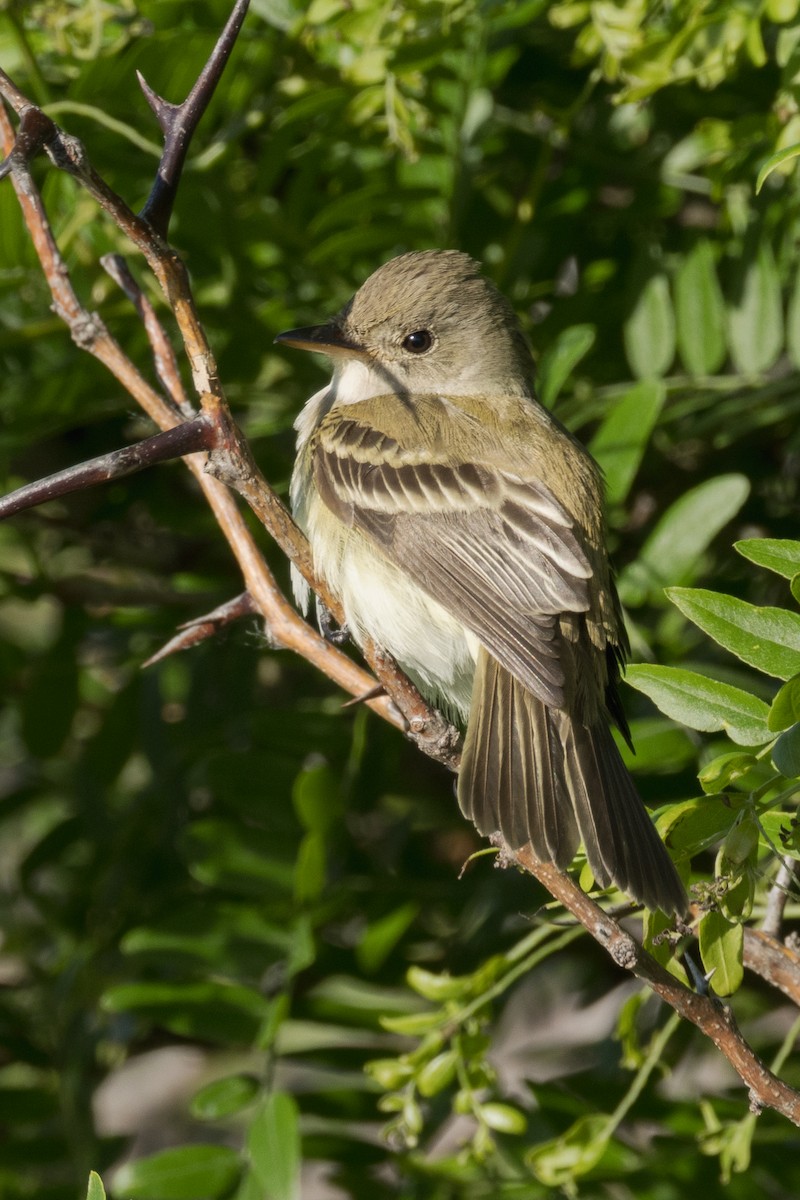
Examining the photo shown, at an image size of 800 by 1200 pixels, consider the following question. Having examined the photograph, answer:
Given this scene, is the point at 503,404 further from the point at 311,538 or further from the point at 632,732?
the point at 632,732

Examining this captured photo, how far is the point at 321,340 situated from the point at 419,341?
1.89 feet

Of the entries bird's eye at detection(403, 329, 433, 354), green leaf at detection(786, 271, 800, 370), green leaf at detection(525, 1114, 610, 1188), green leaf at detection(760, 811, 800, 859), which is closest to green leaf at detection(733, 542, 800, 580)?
green leaf at detection(760, 811, 800, 859)

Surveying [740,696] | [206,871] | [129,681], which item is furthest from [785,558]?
[129,681]

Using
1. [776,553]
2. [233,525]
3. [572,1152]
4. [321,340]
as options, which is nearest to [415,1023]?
[572,1152]

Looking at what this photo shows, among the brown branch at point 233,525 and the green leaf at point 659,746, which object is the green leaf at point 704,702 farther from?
the green leaf at point 659,746

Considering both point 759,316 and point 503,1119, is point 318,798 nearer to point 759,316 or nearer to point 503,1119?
point 503,1119

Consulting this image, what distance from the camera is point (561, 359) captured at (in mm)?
3354

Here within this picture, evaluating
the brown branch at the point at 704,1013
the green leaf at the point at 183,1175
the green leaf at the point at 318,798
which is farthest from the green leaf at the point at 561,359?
the green leaf at the point at 183,1175

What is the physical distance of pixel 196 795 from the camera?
397 cm

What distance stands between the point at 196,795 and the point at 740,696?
6.78ft

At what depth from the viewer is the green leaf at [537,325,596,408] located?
3.31 meters

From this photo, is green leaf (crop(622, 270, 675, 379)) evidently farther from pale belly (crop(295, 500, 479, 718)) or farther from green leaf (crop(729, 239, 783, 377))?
pale belly (crop(295, 500, 479, 718))

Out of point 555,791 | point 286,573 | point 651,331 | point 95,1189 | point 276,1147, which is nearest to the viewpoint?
point 95,1189

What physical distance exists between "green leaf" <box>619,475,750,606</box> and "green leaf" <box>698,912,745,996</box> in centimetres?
125
